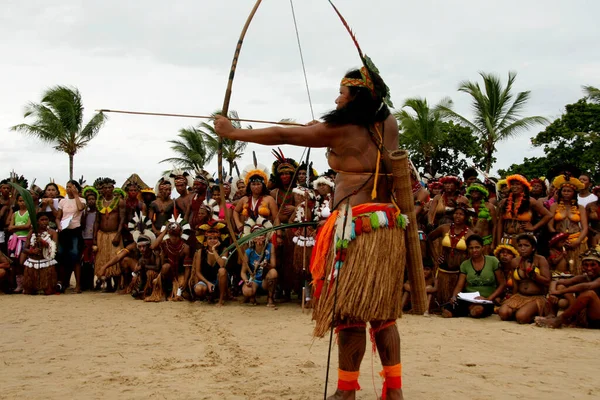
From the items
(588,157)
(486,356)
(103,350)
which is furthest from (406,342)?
(588,157)

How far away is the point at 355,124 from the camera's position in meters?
3.62

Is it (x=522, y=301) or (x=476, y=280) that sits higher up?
(x=476, y=280)

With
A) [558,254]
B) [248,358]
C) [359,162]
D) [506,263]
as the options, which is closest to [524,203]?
[558,254]

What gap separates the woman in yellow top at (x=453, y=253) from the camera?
24.9 feet

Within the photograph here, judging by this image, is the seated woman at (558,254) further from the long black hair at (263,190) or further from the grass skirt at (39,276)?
the grass skirt at (39,276)

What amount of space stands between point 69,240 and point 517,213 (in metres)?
6.74

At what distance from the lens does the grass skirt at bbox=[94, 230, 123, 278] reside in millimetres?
9578

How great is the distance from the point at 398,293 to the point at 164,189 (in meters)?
6.56

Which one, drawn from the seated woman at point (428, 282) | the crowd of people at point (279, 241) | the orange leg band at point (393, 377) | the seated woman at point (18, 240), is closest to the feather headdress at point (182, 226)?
the crowd of people at point (279, 241)

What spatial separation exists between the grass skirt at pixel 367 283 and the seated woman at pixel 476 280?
3879 mm

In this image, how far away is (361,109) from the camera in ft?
11.9

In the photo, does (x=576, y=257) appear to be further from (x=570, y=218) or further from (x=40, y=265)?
(x=40, y=265)

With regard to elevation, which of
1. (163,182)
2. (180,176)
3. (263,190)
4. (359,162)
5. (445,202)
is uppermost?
(180,176)

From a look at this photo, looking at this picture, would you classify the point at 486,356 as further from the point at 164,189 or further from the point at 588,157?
the point at 588,157
